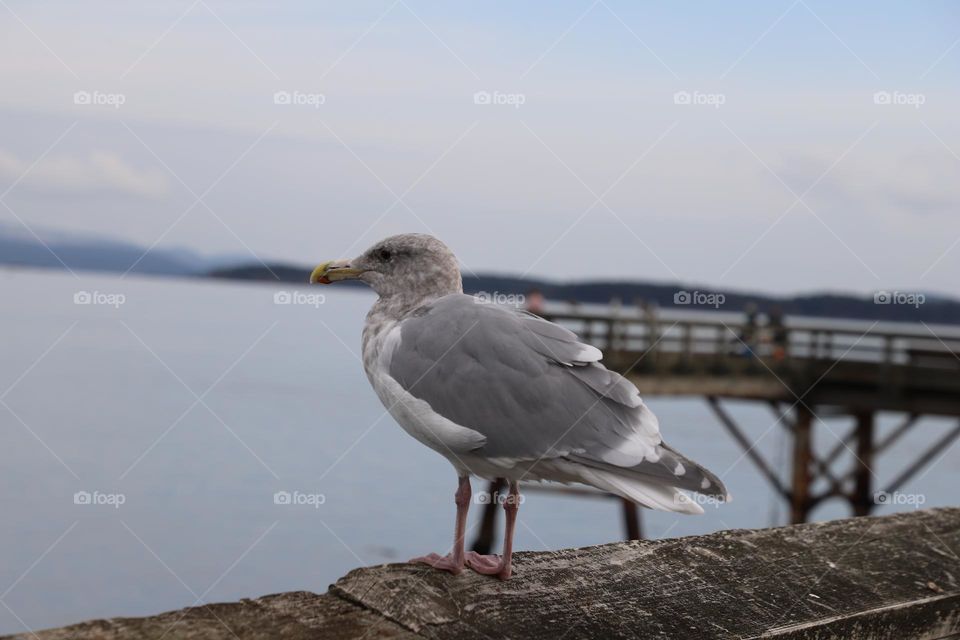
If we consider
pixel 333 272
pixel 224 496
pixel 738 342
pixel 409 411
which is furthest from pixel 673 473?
pixel 224 496

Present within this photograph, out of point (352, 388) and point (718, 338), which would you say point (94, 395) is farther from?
point (718, 338)

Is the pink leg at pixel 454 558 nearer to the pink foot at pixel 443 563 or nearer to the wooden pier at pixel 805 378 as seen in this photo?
the pink foot at pixel 443 563

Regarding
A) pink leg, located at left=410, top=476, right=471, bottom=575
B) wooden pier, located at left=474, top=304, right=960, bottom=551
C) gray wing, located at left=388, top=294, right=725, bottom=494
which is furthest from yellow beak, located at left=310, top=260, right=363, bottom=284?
wooden pier, located at left=474, top=304, right=960, bottom=551

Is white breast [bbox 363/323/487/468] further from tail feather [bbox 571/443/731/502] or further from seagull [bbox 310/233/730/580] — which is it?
tail feather [bbox 571/443/731/502]

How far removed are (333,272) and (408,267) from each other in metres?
0.31

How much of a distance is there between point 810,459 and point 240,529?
1577 centimetres

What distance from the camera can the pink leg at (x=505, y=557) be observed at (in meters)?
2.47

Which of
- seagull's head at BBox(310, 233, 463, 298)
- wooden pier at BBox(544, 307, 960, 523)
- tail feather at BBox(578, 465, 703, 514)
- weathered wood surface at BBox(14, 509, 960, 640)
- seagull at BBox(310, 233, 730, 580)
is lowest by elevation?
weathered wood surface at BBox(14, 509, 960, 640)

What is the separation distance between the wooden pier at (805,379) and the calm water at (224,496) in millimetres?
1299

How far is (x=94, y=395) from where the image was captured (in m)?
50.4

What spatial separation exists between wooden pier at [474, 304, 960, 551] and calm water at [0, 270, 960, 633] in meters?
1.30

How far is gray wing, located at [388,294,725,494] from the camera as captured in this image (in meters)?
2.61

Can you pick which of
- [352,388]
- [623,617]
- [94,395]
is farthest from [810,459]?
[352,388]

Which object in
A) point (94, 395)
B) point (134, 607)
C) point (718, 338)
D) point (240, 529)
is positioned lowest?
point (134, 607)
